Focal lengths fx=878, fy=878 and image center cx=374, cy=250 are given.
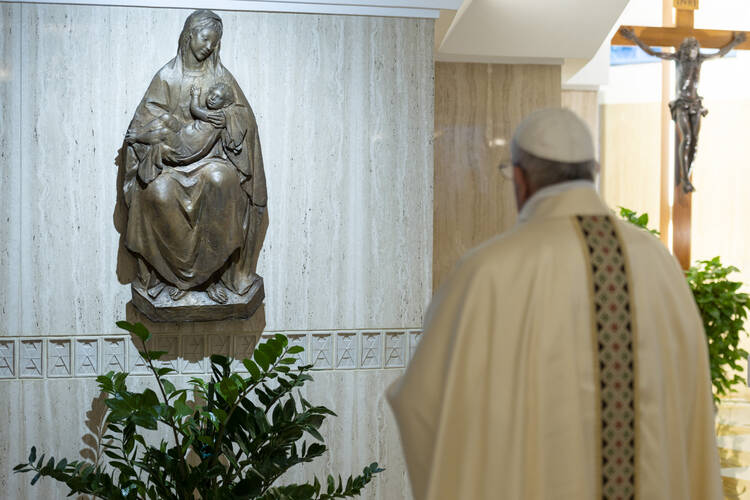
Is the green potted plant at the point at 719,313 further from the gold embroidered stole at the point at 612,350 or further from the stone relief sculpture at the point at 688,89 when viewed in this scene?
the gold embroidered stole at the point at 612,350

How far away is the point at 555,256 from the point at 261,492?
206 centimetres

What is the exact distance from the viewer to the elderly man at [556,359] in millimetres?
2170

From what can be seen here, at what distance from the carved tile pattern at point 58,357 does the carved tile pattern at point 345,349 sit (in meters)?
1.31

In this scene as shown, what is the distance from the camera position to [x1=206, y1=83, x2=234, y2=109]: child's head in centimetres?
404

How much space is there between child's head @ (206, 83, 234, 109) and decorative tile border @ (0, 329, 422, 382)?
1133 mm

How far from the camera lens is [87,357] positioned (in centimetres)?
423

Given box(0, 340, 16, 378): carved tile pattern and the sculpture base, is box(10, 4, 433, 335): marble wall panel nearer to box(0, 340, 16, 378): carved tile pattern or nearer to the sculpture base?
box(0, 340, 16, 378): carved tile pattern

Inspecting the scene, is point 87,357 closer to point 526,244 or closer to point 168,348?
point 168,348

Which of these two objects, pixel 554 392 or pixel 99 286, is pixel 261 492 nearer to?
pixel 99 286

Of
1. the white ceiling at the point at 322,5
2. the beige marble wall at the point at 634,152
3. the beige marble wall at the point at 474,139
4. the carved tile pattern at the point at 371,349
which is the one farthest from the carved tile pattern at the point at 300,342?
the beige marble wall at the point at 634,152

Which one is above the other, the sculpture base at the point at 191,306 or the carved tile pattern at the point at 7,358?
the sculpture base at the point at 191,306

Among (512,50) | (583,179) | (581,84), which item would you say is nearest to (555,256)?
(583,179)

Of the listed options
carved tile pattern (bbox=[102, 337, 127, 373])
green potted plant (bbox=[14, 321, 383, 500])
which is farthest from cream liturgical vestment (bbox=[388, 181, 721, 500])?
carved tile pattern (bbox=[102, 337, 127, 373])

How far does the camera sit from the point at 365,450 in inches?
179
